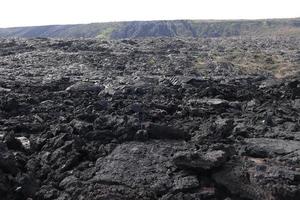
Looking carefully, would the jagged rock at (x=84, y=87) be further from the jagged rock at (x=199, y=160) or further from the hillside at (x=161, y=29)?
the hillside at (x=161, y=29)

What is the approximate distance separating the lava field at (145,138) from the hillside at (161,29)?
145 meters

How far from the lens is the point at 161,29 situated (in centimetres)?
18575

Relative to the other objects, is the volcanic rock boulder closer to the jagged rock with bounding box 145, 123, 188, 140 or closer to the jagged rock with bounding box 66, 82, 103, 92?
the jagged rock with bounding box 145, 123, 188, 140

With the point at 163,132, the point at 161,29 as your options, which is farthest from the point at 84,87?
the point at 161,29

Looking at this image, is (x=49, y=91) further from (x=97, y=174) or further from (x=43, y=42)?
(x=43, y=42)

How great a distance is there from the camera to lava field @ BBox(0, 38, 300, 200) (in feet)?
47.3

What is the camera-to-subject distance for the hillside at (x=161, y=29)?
180 m

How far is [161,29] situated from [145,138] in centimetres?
17023

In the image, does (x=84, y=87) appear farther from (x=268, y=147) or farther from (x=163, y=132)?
(x=268, y=147)

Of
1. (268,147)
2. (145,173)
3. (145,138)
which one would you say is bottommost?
(268,147)

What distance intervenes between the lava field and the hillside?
145042mm

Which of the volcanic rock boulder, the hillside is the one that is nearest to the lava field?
the volcanic rock boulder

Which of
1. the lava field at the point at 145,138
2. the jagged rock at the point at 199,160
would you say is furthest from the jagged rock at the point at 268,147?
the jagged rock at the point at 199,160

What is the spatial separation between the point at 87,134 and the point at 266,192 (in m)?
6.69
